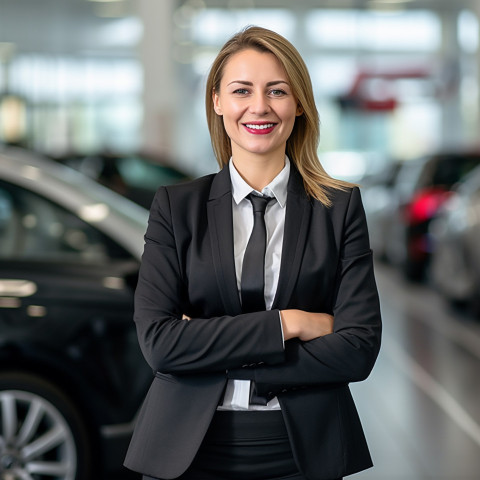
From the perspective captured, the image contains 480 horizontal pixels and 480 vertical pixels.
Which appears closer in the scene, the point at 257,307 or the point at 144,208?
the point at 257,307

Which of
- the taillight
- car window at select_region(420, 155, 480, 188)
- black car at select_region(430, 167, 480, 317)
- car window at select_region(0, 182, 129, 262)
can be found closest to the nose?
car window at select_region(0, 182, 129, 262)

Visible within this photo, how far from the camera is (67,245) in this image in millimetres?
4930

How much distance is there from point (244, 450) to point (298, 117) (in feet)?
2.63

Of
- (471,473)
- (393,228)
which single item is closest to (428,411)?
(471,473)

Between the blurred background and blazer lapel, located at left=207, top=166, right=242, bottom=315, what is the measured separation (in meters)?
0.66

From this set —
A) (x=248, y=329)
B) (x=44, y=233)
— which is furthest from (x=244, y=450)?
(x=44, y=233)

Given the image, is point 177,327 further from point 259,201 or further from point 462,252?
point 462,252

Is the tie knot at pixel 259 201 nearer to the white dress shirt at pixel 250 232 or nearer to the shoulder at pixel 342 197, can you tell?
the white dress shirt at pixel 250 232

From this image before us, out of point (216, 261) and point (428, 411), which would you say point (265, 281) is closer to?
point (216, 261)

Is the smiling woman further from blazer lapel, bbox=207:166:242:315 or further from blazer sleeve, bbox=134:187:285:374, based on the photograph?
blazer sleeve, bbox=134:187:285:374

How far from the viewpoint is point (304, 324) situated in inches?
88.8

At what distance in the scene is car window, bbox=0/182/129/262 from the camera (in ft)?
15.1

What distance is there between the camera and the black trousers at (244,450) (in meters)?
2.24

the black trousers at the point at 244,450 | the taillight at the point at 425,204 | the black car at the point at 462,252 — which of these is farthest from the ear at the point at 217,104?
the taillight at the point at 425,204
